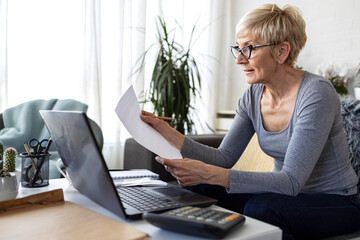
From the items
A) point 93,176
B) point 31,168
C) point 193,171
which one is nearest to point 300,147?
point 193,171

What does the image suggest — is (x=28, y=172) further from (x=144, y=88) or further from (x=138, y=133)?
(x=144, y=88)

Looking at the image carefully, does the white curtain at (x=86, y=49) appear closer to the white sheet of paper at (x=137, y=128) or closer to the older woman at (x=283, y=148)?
the older woman at (x=283, y=148)

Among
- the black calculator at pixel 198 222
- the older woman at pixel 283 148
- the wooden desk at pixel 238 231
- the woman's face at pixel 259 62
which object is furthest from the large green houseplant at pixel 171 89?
the black calculator at pixel 198 222

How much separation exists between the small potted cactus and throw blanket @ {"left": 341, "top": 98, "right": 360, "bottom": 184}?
1070 mm

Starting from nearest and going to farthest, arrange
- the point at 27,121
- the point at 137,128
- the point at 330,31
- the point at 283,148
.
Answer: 1. the point at 137,128
2. the point at 283,148
3. the point at 27,121
4. the point at 330,31

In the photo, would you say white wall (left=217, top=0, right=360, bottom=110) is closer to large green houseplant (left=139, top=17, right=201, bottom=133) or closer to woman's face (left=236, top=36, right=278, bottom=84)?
large green houseplant (left=139, top=17, right=201, bottom=133)

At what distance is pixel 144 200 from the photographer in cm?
84

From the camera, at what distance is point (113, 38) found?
2904 mm

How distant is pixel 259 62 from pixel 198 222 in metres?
0.76

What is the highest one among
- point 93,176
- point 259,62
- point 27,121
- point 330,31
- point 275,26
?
point 330,31

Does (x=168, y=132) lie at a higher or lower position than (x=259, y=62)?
lower

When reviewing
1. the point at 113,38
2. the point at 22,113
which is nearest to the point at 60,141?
the point at 22,113

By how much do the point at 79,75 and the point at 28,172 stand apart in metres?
1.79

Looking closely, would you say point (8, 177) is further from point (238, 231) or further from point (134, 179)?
point (238, 231)
